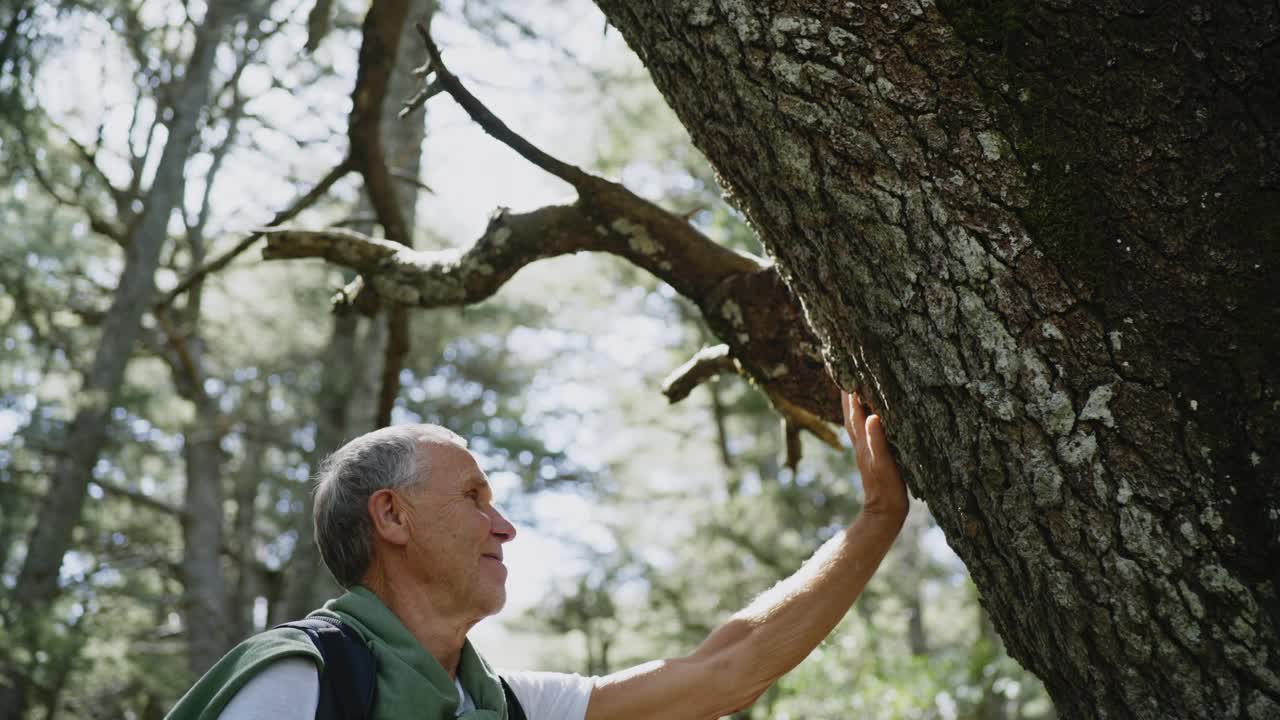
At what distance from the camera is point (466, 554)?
210 centimetres

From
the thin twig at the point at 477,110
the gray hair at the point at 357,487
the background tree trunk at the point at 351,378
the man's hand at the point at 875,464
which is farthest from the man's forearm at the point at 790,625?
the background tree trunk at the point at 351,378

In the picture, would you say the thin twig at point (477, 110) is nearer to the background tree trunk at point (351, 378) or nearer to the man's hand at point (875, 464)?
the man's hand at point (875, 464)

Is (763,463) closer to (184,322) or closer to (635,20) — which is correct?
(184,322)

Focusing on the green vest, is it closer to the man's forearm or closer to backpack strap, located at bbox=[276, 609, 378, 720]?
backpack strap, located at bbox=[276, 609, 378, 720]

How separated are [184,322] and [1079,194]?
1049 centimetres

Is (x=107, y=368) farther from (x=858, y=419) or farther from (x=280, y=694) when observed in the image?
→ (x=858, y=419)

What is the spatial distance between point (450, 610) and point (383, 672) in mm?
279

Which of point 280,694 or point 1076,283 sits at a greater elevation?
point 1076,283

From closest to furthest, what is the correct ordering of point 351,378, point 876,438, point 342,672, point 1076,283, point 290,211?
point 1076,283 → point 342,672 → point 876,438 → point 290,211 → point 351,378

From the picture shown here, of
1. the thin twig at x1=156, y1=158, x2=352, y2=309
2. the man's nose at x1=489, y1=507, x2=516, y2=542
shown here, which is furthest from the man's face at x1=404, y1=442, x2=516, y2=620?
the thin twig at x1=156, y1=158, x2=352, y2=309

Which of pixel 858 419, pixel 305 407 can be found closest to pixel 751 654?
pixel 858 419

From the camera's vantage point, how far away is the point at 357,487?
2113mm

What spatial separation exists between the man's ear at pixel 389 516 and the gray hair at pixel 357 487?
0.04ft

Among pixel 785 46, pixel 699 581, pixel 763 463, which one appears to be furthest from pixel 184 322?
pixel 785 46
